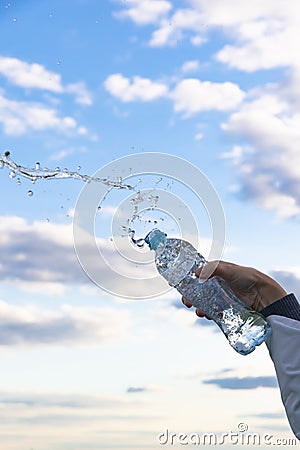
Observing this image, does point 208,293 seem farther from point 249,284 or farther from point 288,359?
point 288,359

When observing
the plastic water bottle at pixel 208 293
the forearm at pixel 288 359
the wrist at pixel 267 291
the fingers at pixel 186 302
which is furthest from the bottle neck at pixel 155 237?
the forearm at pixel 288 359

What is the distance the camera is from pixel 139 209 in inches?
71.3

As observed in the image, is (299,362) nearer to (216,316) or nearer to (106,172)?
(216,316)

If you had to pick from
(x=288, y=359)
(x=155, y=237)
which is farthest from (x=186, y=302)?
(x=288, y=359)

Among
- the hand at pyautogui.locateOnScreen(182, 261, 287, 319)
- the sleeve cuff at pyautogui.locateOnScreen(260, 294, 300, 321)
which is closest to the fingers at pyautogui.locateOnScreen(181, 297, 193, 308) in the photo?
the hand at pyautogui.locateOnScreen(182, 261, 287, 319)

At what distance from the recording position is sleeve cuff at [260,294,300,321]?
1.49 meters

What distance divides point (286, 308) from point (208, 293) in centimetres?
35

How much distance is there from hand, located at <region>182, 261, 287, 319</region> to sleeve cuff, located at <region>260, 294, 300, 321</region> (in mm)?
28

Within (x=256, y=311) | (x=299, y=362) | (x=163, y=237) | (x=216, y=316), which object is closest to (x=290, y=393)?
(x=299, y=362)

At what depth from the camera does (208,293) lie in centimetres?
182

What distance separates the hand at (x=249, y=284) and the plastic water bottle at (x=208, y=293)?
0.09 ft

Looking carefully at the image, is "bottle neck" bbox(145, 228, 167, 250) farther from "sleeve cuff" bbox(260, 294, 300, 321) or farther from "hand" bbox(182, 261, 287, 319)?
"sleeve cuff" bbox(260, 294, 300, 321)

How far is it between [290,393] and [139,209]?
0.68 metres

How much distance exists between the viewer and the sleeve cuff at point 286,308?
1.49 metres
